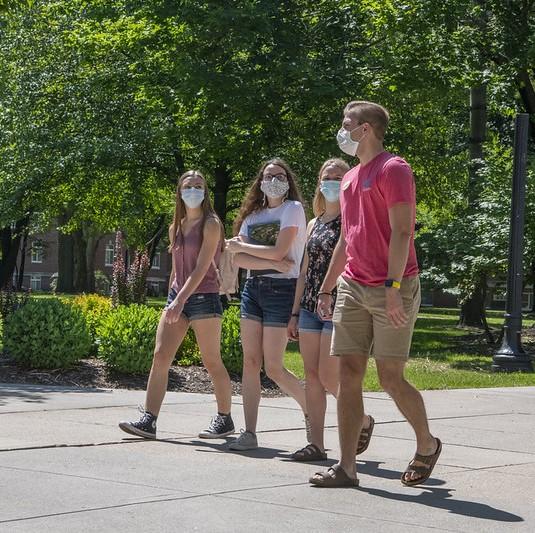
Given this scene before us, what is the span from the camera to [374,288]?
6.29 m

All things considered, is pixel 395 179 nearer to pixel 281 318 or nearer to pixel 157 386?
pixel 281 318

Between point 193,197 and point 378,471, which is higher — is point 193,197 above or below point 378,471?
above

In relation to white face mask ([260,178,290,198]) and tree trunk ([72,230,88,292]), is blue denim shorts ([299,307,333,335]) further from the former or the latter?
tree trunk ([72,230,88,292])

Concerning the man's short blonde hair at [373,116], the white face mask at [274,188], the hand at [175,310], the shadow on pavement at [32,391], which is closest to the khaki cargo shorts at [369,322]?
the man's short blonde hair at [373,116]

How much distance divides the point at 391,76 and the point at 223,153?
4.16m

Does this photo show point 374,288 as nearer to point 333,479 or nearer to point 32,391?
point 333,479

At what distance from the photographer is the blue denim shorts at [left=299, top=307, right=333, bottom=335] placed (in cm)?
736

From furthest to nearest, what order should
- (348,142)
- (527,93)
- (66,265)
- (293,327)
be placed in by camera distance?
(66,265)
(527,93)
(293,327)
(348,142)

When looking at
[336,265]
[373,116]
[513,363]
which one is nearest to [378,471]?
[336,265]

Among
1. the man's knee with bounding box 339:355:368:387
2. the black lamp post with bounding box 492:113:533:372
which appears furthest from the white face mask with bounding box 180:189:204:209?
the black lamp post with bounding box 492:113:533:372

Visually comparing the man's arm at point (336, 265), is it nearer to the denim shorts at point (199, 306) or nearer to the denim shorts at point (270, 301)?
the denim shorts at point (270, 301)

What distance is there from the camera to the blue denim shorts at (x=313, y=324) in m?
7.36

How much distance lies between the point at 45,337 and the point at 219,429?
4.78m

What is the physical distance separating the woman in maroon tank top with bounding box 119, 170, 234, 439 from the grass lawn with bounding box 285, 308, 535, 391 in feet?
14.5
